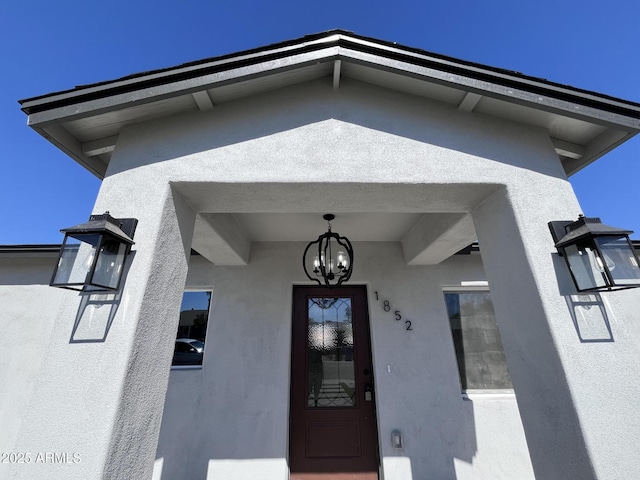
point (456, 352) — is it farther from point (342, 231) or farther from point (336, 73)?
point (336, 73)

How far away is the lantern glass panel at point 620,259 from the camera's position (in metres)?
1.96

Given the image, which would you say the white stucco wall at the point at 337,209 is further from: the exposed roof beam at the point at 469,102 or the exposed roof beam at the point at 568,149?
the exposed roof beam at the point at 568,149

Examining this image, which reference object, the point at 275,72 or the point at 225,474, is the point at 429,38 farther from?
the point at 225,474

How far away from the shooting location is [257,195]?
2.59m

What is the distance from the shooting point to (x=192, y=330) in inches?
188

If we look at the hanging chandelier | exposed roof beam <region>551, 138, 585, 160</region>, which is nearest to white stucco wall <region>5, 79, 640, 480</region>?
exposed roof beam <region>551, 138, 585, 160</region>

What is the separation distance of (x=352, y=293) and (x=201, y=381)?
122 inches

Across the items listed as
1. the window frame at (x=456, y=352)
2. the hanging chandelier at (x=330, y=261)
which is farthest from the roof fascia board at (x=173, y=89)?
the window frame at (x=456, y=352)

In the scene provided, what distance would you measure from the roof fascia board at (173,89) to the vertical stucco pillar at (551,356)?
7.90ft

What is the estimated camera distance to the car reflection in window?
4621 millimetres

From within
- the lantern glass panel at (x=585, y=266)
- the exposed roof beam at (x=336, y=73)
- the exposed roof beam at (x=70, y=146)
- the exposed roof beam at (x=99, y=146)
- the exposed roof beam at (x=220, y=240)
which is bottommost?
the lantern glass panel at (x=585, y=266)

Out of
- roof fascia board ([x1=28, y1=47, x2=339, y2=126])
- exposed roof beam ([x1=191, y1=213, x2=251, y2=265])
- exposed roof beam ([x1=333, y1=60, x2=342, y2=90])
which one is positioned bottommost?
exposed roof beam ([x1=191, y1=213, x2=251, y2=265])

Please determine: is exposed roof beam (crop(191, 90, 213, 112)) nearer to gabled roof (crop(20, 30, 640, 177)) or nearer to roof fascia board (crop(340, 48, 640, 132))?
gabled roof (crop(20, 30, 640, 177))

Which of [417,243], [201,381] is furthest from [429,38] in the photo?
[201,381]
